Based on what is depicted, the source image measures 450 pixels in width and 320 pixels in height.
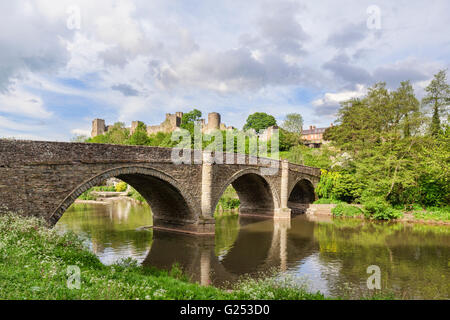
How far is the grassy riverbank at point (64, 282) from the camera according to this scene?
17.7ft

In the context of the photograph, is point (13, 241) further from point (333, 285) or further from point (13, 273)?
point (333, 285)

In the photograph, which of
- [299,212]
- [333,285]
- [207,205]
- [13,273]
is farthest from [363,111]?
[13,273]

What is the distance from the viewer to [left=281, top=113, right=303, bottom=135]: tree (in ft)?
200

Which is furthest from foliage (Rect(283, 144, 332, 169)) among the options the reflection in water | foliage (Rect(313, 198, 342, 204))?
the reflection in water

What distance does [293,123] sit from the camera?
201 feet

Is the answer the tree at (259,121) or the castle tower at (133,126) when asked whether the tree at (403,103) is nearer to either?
the tree at (259,121)

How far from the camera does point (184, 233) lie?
19.8 m

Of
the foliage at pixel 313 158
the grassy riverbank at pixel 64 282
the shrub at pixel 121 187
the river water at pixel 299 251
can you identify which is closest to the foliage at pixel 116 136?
the shrub at pixel 121 187

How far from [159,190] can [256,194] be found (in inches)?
500

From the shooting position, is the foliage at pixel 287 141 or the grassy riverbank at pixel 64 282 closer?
the grassy riverbank at pixel 64 282

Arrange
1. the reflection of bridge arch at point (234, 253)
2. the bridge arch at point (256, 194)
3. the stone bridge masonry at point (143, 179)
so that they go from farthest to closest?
the bridge arch at point (256, 194) < the reflection of bridge arch at point (234, 253) < the stone bridge masonry at point (143, 179)

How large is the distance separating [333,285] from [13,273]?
966 cm

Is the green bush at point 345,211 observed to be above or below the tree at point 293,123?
below

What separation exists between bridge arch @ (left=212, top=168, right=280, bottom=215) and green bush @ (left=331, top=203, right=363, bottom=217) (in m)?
6.19
